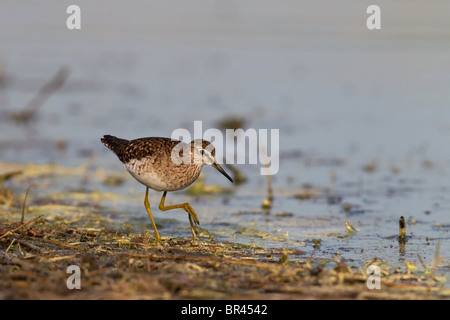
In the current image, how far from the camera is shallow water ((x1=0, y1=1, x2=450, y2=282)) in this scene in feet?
28.9

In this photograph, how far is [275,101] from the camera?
14.7 metres

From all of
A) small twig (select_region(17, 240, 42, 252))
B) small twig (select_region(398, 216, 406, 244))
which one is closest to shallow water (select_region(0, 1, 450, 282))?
small twig (select_region(398, 216, 406, 244))

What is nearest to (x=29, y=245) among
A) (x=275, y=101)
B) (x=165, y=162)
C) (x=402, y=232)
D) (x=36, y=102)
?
(x=165, y=162)

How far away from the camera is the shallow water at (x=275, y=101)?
8797 millimetres

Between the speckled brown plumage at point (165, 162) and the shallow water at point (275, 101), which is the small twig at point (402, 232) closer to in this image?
the shallow water at point (275, 101)

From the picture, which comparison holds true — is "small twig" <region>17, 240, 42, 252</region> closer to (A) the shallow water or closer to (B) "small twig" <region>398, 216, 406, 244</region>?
(A) the shallow water

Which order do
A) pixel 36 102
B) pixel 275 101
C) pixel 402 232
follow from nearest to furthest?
pixel 402 232, pixel 36 102, pixel 275 101

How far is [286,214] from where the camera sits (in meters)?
8.91

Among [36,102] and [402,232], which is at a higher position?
[36,102]

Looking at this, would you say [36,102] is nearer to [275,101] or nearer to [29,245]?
[275,101]

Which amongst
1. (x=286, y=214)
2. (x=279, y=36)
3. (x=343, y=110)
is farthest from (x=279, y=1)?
(x=286, y=214)

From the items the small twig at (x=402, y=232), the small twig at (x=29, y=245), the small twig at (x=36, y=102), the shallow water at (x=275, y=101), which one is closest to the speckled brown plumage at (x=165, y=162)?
the shallow water at (x=275, y=101)

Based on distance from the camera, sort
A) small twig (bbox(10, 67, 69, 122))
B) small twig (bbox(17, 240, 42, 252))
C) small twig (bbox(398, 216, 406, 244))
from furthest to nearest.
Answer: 1. small twig (bbox(10, 67, 69, 122))
2. small twig (bbox(398, 216, 406, 244))
3. small twig (bbox(17, 240, 42, 252))

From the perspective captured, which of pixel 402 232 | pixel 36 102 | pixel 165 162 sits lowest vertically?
pixel 402 232
